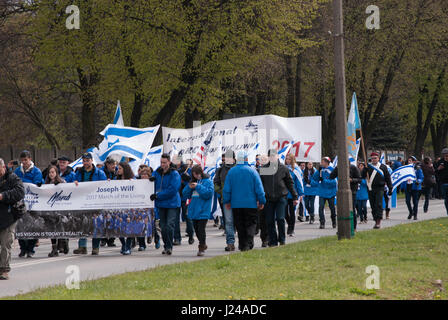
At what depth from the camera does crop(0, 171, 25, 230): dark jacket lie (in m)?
11.1

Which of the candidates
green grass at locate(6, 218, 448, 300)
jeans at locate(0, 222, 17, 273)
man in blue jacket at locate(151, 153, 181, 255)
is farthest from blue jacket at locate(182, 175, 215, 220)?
jeans at locate(0, 222, 17, 273)

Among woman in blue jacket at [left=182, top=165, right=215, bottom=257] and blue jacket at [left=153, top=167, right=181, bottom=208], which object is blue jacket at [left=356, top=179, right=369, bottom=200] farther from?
blue jacket at [left=153, top=167, right=181, bottom=208]

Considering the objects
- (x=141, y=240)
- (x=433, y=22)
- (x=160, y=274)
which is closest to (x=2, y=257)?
(x=160, y=274)

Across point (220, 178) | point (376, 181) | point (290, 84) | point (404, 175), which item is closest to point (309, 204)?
point (376, 181)

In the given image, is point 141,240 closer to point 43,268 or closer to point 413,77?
point 43,268

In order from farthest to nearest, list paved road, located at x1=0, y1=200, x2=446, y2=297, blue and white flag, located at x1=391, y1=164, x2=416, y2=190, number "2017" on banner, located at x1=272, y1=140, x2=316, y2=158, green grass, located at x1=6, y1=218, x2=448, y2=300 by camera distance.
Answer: blue and white flag, located at x1=391, y1=164, x2=416, y2=190 < number "2017" on banner, located at x1=272, y1=140, x2=316, y2=158 < paved road, located at x1=0, y1=200, x2=446, y2=297 < green grass, located at x1=6, y1=218, x2=448, y2=300

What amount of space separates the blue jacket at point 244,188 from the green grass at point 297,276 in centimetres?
94

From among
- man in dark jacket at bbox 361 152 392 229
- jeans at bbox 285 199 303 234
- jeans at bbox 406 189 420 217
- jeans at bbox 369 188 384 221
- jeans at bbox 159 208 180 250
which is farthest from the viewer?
jeans at bbox 406 189 420 217

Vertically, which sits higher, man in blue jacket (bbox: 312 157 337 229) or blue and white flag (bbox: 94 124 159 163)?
blue and white flag (bbox: 94 124 159 163)

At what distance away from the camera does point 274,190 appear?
1476 centimetres

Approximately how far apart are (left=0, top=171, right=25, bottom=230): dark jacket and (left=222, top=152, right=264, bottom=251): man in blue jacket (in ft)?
13.4

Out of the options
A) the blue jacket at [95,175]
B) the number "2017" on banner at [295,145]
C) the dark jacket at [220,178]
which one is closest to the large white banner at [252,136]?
the number "2017" on banner at [295,145]

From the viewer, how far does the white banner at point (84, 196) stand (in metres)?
14.9

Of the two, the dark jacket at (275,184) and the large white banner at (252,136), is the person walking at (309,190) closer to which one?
the large white banner at (252,136)
